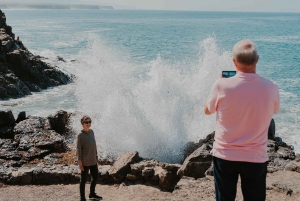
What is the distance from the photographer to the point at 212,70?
1886 cm

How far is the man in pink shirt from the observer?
10.1 ft

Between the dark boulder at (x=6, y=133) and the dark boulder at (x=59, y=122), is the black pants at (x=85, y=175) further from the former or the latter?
the dark boulder at (x=59, y=122)

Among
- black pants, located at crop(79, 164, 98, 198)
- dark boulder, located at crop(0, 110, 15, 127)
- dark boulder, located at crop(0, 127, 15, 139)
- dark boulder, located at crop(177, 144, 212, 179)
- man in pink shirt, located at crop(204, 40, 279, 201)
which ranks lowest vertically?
dark boulder, located at crop(0, 127, 15, 139)

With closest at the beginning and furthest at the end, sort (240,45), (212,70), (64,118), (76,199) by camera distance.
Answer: (240,45)
(76,199)
(64,118)
(212,70)

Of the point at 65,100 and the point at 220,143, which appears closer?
the point at 220,143

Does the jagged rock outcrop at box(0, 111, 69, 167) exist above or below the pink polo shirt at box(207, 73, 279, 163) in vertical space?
below

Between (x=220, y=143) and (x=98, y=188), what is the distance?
524cm

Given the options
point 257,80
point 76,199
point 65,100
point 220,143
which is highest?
point 257,80

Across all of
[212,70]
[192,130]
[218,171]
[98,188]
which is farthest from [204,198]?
[212,70]

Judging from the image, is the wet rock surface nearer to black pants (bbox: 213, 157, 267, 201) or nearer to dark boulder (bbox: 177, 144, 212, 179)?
dark boulder (bbox: 177, 144, 212, 179)

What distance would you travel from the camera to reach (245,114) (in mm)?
3119

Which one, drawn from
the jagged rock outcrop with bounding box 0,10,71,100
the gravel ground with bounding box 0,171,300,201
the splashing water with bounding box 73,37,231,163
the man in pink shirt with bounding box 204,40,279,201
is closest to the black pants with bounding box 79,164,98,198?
the gravel ground with bounding box 0,171,300,201

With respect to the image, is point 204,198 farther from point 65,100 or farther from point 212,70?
point 65,100

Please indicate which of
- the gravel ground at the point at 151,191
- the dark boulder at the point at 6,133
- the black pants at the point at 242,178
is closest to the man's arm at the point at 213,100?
the black pants at the point at 242,178
